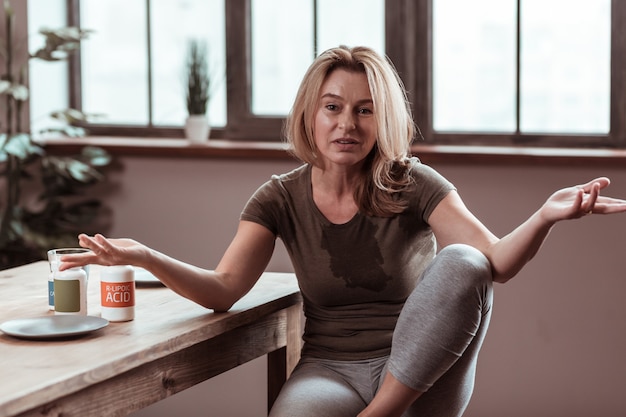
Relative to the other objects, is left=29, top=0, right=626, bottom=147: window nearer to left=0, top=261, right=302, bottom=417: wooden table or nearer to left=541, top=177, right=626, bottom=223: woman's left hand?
left=0, top=261, right=302, bottom=417: wooden table


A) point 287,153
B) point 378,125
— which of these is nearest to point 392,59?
point 287,153

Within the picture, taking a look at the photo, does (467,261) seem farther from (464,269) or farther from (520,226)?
(520,226)

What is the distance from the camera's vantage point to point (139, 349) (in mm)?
1746

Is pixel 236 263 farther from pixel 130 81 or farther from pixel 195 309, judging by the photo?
pixel 130 81

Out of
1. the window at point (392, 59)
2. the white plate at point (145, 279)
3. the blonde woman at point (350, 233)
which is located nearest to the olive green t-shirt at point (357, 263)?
the blonde woman at point (350, 233)

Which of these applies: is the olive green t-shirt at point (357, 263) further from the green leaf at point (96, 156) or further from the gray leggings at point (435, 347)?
the green leaf at point (96, 156)

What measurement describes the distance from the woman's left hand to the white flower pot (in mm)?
1953

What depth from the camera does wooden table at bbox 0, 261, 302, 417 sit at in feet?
5.17

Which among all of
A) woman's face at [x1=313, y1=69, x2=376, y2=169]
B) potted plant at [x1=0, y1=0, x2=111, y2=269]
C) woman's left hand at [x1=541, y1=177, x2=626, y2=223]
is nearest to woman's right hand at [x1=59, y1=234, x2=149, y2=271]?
woman's face at [x1=313, y1=69, x2=376, y2=169]

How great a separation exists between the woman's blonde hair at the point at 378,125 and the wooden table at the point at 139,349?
306 mm

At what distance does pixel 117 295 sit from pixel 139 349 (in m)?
0.24

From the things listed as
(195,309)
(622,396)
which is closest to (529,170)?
(622,396)

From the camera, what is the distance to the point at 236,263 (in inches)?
87.9

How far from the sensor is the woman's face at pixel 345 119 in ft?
7.44
